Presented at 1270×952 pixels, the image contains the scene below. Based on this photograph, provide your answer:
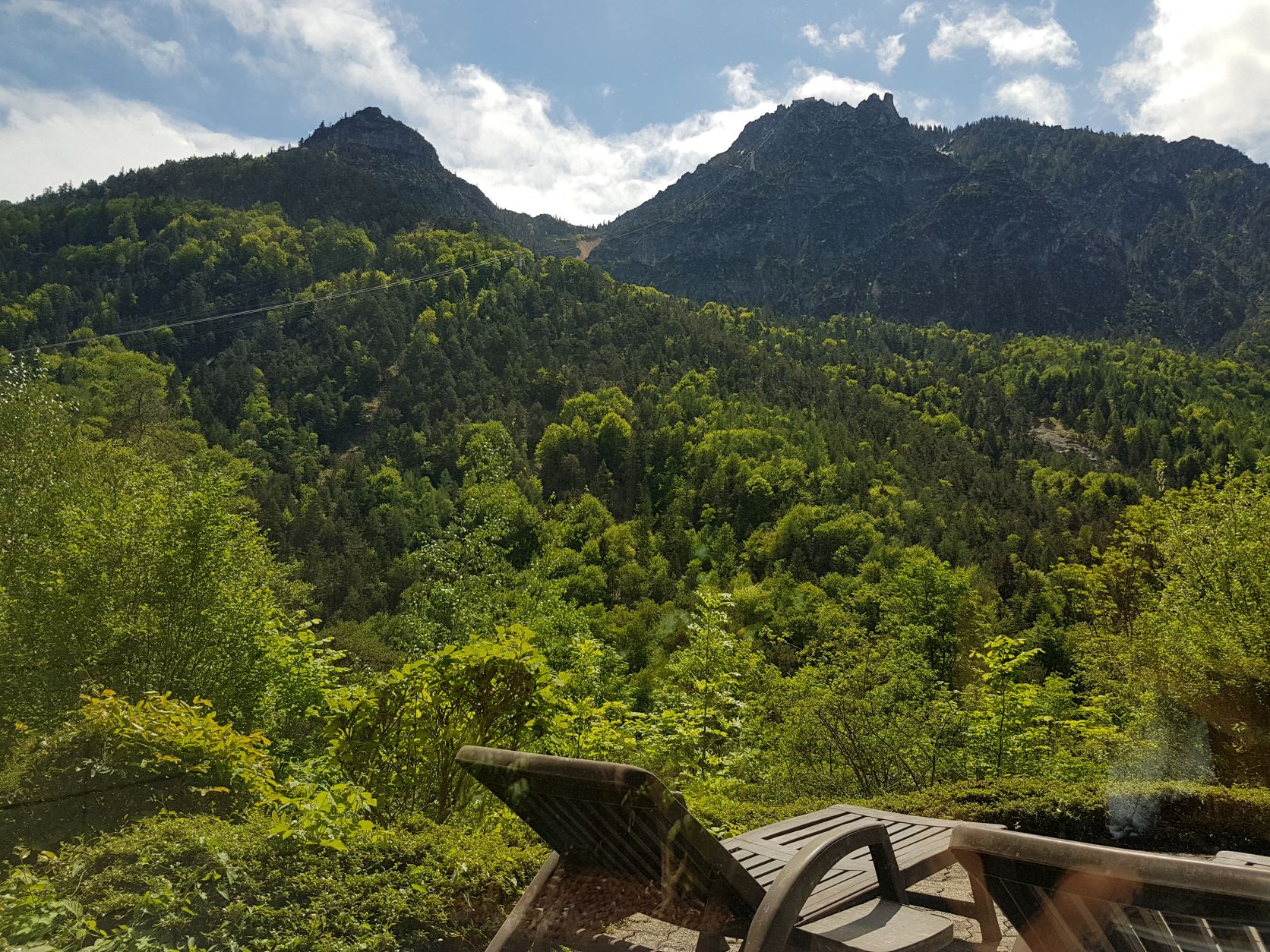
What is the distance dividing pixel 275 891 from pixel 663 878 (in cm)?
267

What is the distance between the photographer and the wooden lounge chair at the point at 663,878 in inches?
93.7

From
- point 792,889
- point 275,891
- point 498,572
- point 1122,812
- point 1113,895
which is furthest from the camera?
point 498,572

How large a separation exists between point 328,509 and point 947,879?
71807 millimetres

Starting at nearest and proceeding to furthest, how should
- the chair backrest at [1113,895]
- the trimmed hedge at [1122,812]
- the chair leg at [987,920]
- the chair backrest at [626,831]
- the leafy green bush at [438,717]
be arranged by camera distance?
the chair backrest at [1113,895]
the chair backrest at [626,831]
the chair leg at [987,920]
the leafy green bush at [438,717]
the trimmed hedge at [1122,812]

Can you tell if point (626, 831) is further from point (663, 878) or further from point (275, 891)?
point (275, 891)

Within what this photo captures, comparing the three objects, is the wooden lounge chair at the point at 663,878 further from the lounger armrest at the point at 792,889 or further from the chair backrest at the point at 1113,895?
the chair backrest at the point at 1113,895

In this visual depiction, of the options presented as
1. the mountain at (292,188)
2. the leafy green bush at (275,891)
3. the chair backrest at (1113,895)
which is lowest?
the leafy green bush at (275,891)

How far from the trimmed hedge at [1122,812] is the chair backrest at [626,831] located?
14.3 feet

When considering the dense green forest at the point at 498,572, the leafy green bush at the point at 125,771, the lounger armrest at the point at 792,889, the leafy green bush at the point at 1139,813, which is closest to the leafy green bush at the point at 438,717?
the dense green forest at the point at 498,572

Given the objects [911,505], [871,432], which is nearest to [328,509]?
[911,505]

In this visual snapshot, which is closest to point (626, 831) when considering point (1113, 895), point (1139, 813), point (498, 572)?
point (1113, 895)

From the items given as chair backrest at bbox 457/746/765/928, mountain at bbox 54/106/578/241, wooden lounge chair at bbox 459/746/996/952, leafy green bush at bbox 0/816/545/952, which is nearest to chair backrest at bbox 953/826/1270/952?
wooden lounge chair at bbox 459/746/996/952

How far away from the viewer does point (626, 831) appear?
8.37 ft

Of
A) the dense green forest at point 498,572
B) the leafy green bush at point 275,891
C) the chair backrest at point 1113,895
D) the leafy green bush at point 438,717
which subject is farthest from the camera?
the leafy green bush at point 438,717
